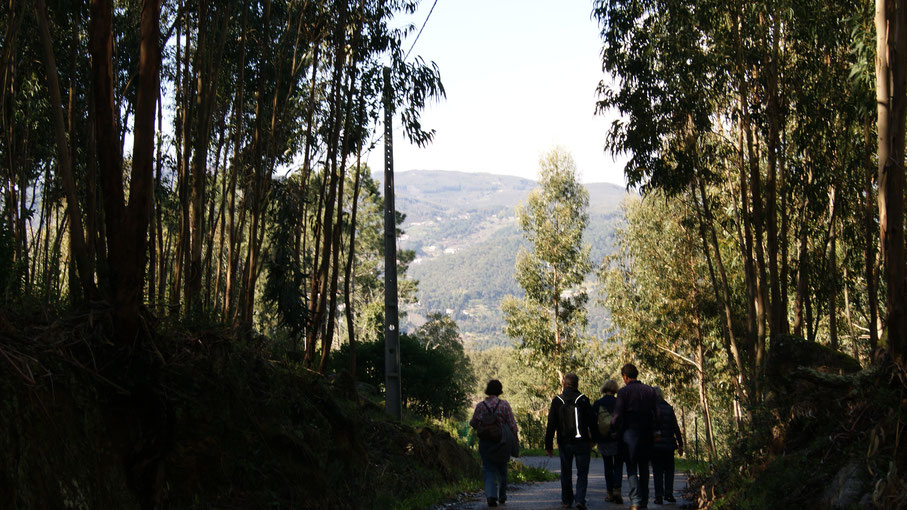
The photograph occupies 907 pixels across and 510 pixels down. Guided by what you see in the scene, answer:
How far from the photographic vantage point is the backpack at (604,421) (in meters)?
9.56

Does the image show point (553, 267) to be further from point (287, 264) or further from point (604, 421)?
point (604, 421)

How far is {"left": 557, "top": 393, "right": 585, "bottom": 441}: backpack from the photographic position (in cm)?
948

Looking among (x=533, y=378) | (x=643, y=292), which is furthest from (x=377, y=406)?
(x=533, y=378)

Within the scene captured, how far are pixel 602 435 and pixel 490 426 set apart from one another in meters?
1.31

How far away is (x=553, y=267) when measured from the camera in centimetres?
4472

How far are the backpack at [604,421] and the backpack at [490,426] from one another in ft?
3.81

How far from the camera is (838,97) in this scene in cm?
1513

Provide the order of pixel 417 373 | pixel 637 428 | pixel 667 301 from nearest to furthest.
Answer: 1. pixel 637 428
2. pixel 417 373
3. pixel 667 301

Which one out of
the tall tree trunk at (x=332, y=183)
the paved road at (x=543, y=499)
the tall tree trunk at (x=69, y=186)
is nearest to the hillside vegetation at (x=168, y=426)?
the tall tree trunk at (x=69, y=186)

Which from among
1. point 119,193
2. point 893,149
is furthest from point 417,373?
point 119,193

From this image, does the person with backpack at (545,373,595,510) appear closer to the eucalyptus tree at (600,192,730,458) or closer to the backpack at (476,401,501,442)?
the backpack at (476,401,501,442)

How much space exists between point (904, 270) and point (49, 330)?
23.4ft

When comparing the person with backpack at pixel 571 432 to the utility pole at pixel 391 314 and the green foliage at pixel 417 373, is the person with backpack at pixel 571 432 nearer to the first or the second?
the utility pole at pixel 391 314

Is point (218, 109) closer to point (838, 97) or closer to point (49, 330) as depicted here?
point (838, 97)
